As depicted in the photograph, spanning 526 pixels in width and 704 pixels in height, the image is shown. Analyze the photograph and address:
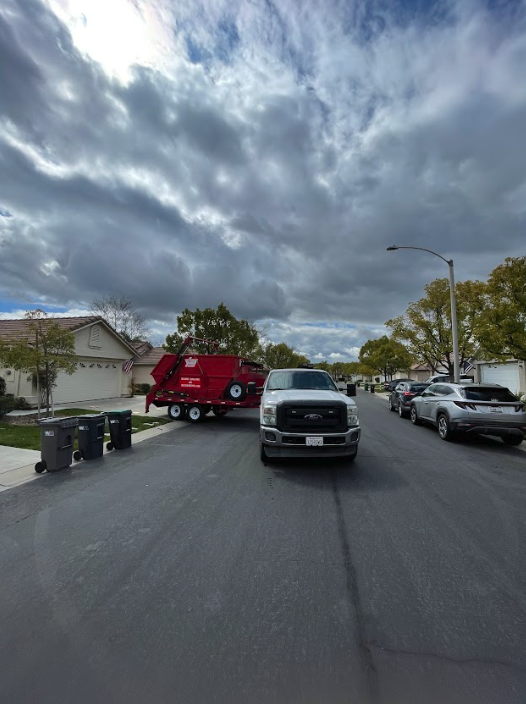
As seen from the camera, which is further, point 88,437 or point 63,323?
point 63,323

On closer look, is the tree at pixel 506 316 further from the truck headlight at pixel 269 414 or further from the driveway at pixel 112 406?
the driveway at pixel 112 406

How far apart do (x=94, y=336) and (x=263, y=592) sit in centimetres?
2040

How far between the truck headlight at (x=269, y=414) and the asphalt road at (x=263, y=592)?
109 cm

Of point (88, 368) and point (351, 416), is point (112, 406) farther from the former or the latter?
point (351, 416)

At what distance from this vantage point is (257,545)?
3848mm

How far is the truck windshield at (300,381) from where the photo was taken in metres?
8.28

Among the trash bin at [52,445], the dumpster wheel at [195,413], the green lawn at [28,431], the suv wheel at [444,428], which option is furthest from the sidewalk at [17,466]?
the suv wheel at [444,428]

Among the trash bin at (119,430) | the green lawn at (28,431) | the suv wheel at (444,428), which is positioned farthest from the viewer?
the suv wheel at (444,428)

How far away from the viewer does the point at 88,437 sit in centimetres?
786

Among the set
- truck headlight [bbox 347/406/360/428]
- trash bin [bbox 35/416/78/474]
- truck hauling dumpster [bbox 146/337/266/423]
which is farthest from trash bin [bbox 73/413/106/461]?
truck hauling dumpster [bbox 146/337/266/423]

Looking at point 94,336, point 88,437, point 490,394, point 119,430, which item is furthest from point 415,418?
point 94,336

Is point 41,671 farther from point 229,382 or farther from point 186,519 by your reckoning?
→ point 229,382

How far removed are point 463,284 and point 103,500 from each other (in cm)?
2473

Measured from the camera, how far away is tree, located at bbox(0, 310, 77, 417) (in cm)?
1216
